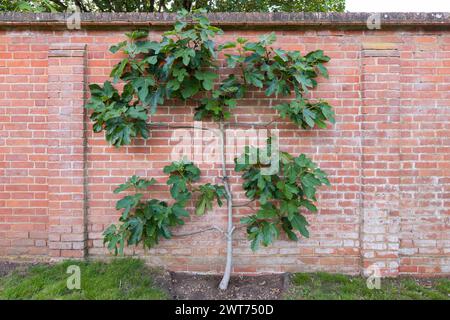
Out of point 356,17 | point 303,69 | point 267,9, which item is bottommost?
point 303,69

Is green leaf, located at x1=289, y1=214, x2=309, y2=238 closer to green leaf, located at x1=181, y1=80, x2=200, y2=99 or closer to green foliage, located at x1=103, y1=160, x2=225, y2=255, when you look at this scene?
green foliage, located at x1=103, y1=160, x2=225, y2=255

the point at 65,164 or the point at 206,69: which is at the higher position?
the point at 206,69

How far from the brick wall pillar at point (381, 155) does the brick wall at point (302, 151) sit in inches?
0.4

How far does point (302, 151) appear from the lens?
3.44 m

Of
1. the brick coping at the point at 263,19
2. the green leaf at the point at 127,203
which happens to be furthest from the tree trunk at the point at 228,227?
the brick coping at the point at 263,19

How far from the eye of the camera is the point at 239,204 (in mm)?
3463

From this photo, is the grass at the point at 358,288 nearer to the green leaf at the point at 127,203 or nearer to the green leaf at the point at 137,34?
the green leaf at the point at 127,203

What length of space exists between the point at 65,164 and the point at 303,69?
2.58 metres

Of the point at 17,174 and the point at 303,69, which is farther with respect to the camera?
the point at 17,174

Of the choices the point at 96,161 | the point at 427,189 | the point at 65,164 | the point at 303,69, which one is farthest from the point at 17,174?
the point at 427,189

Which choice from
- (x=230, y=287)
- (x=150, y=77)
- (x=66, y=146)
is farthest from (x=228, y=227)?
(x=66, y=146)

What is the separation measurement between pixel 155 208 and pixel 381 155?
2.35 meters

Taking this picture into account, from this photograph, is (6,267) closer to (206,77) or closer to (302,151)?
(206,77)
